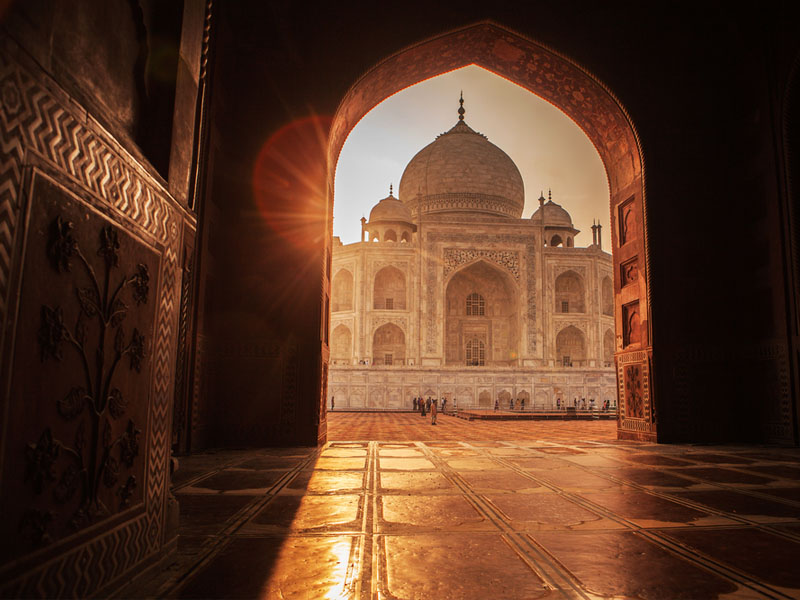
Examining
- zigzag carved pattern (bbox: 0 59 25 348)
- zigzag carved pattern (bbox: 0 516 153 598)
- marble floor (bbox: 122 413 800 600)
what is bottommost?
marble floor (bbox: 122 413 800 600)

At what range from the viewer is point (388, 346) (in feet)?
82.4

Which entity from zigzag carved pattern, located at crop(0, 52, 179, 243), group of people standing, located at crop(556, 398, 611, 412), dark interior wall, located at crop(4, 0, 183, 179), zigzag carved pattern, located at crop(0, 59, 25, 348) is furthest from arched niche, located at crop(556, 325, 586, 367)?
zigzag carved pattern, located at crop(0, 59, 25, 348)

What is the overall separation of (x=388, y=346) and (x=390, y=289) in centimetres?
259

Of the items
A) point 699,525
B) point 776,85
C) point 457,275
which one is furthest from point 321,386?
point 457,275

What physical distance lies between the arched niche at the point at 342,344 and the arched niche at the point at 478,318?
445cm

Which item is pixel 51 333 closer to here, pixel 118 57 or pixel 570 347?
pixel 118 57

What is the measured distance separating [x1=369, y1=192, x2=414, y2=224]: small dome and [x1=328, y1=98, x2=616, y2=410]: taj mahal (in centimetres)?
6

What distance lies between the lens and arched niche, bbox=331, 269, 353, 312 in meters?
25.8

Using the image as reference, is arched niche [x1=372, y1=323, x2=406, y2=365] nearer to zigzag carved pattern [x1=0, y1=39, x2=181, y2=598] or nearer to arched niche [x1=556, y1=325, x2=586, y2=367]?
arched niche [x1=556, y1=325, x2=586, y2=367]

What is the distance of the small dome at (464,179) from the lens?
2659 centimetres

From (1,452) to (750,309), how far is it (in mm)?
6975

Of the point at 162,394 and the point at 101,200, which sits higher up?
the point at 101,200

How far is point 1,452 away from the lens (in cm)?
96

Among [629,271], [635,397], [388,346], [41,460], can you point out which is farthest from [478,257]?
[41,460]
